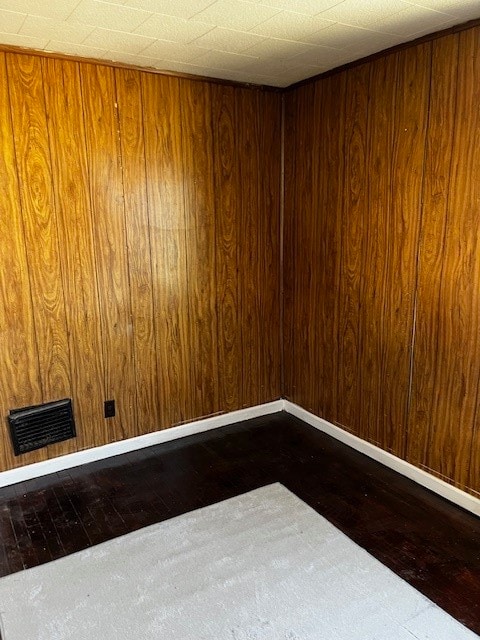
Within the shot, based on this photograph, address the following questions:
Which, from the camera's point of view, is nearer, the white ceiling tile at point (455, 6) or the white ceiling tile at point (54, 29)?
the white ceiling tile at point (455, 6)

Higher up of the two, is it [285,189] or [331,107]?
[331,107]

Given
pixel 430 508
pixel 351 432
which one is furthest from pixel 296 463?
pixel 430 508

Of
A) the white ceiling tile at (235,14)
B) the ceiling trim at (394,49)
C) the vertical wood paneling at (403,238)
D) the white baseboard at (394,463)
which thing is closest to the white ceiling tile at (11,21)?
the white ceiling tile at (235,14)

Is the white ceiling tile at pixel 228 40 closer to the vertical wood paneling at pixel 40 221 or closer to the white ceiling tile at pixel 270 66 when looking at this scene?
the white ceiling tile at pixel 270 66

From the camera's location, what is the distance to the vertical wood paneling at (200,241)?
118 inches

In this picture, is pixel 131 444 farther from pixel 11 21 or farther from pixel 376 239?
pixel 11 21

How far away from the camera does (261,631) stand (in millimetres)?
1757

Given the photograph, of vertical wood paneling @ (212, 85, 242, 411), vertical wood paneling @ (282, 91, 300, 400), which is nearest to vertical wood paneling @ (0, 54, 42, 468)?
vertical wood paneling @ (212, 85, 242, 411)

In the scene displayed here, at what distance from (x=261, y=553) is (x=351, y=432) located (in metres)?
1.20

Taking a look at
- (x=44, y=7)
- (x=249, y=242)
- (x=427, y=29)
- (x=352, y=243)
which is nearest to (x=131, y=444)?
(x=249, y=242)

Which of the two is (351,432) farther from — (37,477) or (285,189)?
(37,477)

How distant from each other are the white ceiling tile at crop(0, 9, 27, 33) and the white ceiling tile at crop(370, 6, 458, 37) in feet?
5.04

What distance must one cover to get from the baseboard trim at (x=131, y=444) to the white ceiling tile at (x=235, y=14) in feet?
7.80

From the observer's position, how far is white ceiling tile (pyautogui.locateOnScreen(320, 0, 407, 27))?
77.5 inches
